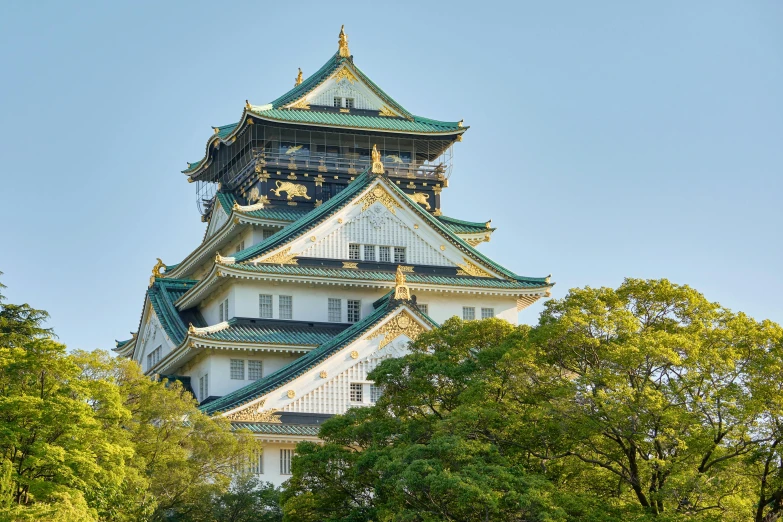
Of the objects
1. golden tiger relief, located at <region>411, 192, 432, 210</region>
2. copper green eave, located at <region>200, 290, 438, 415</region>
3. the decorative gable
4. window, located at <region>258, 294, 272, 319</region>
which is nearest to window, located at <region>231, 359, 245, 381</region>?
copper green eave, located at <region>200, 290, 438, 415</region>

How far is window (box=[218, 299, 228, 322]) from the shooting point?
190 feet

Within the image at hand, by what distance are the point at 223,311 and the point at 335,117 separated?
12569 millimetres

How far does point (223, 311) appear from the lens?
58.3 metres

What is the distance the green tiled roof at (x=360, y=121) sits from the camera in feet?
212

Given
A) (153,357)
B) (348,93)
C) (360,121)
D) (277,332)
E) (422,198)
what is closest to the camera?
(277,332)

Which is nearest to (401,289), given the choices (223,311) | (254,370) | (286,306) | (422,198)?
(286,306)

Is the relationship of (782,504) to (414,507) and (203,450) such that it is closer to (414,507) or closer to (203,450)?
(414,507)

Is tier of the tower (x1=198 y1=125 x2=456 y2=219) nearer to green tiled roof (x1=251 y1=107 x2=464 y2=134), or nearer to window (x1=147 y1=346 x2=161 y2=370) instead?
green tiled roof (x1=251 y1=107 x2=464 y2=134)

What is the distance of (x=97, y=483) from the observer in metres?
36.3

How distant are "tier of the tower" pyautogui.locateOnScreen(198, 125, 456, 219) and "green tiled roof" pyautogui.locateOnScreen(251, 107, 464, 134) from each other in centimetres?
54

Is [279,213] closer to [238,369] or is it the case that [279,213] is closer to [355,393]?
[238,369]

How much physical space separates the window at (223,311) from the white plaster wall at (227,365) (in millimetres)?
2409

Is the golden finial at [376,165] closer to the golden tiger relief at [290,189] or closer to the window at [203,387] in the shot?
the golden tiger relief at [290,189]

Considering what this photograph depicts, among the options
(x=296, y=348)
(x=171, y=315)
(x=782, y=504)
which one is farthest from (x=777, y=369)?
(x=171, y=315)
